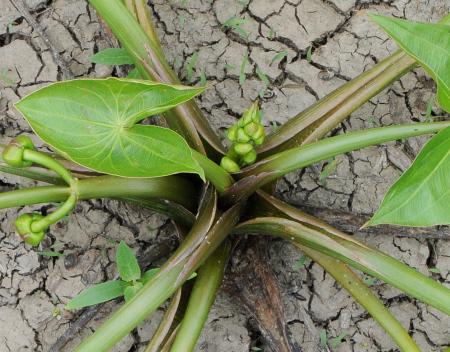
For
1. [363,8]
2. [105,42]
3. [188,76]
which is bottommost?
Answer: [363,8]

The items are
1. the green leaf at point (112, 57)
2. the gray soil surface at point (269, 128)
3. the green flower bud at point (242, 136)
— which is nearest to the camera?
the green flower bud at point (242, 136)

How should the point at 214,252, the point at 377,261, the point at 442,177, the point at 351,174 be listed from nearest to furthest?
the point at 442,177 → the point at 377,261 → the point at 214,252 → the point at 351,174

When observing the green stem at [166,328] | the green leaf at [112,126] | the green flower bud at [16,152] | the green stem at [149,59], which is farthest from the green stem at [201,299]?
the green flower bud at [16,152]

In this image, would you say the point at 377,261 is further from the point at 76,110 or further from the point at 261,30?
the point at 261,30

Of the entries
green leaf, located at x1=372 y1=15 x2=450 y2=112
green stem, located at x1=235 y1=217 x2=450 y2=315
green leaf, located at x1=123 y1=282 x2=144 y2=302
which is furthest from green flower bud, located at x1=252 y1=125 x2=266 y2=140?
green leaf, located at x1=123 y1=282 x2=144 y2=302

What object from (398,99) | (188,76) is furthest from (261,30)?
(398,99)

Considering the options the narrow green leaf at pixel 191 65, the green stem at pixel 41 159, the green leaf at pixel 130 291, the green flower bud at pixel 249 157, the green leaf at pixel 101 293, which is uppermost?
the green stem at pixel 41 159

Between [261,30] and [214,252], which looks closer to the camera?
[214,252]

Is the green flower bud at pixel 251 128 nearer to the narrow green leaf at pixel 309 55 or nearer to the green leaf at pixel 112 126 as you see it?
the green leaf at pixel 112 126
